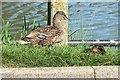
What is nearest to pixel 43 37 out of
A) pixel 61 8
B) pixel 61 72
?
pixel 61 8

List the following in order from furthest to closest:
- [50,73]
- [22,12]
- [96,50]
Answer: [22,12] < [96,50] < [50,73]

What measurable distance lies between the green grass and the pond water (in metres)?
1.52

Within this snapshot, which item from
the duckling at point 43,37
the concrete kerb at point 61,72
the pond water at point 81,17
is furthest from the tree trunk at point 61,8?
the concrete kerb at point 61,72

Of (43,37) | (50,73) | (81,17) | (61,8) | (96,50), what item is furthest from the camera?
(81,17)

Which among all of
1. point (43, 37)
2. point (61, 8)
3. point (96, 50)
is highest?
point (61, 8)

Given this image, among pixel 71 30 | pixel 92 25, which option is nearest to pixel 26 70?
pixel 71 30

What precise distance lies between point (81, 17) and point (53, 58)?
3387 millimetres

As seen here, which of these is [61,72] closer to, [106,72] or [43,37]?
[106,72]

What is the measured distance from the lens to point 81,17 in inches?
383

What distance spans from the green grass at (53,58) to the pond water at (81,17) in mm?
1520

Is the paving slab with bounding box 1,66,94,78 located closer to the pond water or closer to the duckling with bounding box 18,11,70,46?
the duckling with bounding box 18,11,70,46

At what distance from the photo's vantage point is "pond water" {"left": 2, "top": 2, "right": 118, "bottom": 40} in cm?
931

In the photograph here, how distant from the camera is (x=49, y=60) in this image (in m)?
6.38

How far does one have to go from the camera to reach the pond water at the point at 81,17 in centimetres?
931
